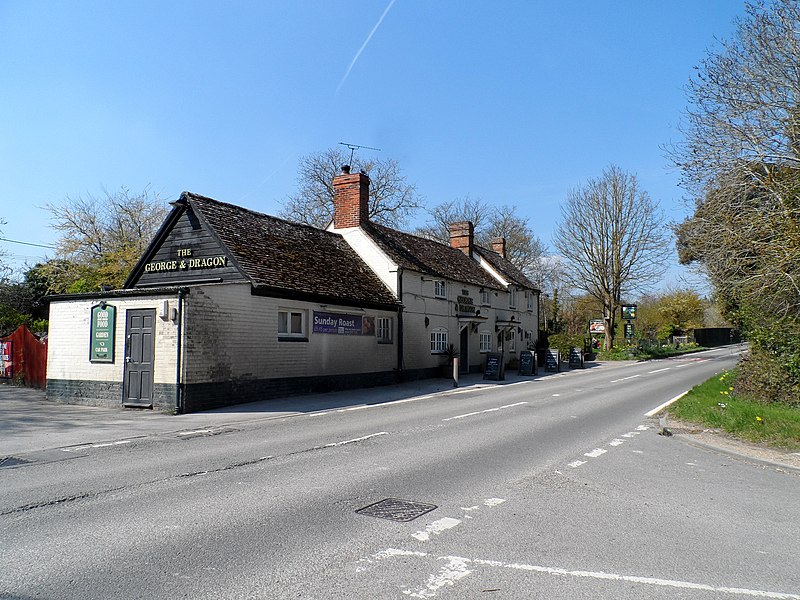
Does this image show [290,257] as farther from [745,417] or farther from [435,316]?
[745,417]

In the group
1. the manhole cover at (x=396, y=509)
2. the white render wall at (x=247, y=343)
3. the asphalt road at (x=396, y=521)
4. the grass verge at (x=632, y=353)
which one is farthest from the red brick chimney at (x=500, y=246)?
the manhole cover at (x=396, y=509)

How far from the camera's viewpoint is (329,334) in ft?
66.9

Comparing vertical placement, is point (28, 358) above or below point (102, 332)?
below

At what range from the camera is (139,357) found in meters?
15.7

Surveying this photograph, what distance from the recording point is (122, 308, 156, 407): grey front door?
15469 mm

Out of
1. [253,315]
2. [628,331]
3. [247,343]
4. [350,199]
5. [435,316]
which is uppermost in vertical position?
[350,199]

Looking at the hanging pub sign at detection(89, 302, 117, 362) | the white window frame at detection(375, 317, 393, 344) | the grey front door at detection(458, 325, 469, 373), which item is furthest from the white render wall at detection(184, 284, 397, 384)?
the grey front door at detection(458, 325, 469, 373)

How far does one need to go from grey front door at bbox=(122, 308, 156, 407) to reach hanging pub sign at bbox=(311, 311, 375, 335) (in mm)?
5398

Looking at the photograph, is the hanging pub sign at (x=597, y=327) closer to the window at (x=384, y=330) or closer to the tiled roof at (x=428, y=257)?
the tiled roof at (x=428, y=257)

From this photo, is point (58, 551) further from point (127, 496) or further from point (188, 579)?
point (127, 496)

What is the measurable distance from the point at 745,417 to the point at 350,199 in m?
19.1

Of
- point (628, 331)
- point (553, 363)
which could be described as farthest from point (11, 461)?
point (628, 331)

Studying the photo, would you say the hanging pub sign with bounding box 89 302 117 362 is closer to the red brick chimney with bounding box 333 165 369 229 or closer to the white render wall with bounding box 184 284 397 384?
the white render wall with bounding box 184 284 397 384

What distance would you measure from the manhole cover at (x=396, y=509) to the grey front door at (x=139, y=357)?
1068 cm
